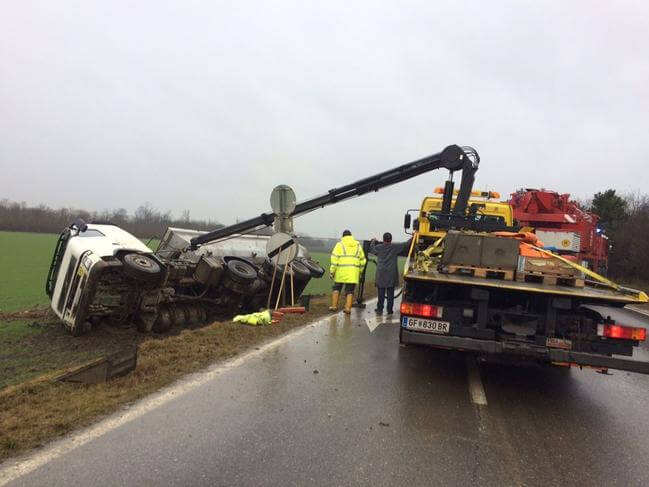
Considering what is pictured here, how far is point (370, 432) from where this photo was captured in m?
4.03

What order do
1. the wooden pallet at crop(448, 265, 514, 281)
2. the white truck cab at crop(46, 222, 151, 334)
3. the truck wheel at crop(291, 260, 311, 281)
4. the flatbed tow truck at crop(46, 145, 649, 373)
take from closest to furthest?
the flatbed tow truck at crop(46, 145, 649, 373)
the wooden pallet at crop(448, 265, 514, 281)
the white truck cab at crop(46, 222, 151, 334)
the truck wheel at crop(291, 260, 311, 281)

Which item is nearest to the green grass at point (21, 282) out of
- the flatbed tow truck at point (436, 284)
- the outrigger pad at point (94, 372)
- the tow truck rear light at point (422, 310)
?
the flatbed tow truck at point (436, 284)

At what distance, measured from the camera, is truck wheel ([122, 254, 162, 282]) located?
7539mm

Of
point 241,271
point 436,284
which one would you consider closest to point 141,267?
point 241,271

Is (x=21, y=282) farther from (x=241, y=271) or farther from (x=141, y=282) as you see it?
(x=141, y=282)

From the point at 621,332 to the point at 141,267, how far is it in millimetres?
6656

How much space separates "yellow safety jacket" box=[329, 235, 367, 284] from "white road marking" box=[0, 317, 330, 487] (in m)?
4.93

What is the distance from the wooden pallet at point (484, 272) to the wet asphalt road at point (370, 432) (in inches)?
52.3

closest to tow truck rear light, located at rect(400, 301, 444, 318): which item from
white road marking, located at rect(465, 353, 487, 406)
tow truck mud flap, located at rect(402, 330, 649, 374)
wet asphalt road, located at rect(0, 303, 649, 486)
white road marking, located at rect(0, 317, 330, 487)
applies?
tow truck mud flap, located at rect(402, 330, 649, 374)

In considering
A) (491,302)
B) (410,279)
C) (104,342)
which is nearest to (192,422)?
(410,279)

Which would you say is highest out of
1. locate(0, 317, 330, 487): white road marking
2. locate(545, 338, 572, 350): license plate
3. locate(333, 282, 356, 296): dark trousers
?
locate(545, 338, 572, 350): license plate

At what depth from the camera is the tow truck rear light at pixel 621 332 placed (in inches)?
195

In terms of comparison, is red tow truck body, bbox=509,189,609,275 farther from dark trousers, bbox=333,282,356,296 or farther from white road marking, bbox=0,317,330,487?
white road marking, bbox=0,317,330,487

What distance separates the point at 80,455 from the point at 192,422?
92 centimetres
